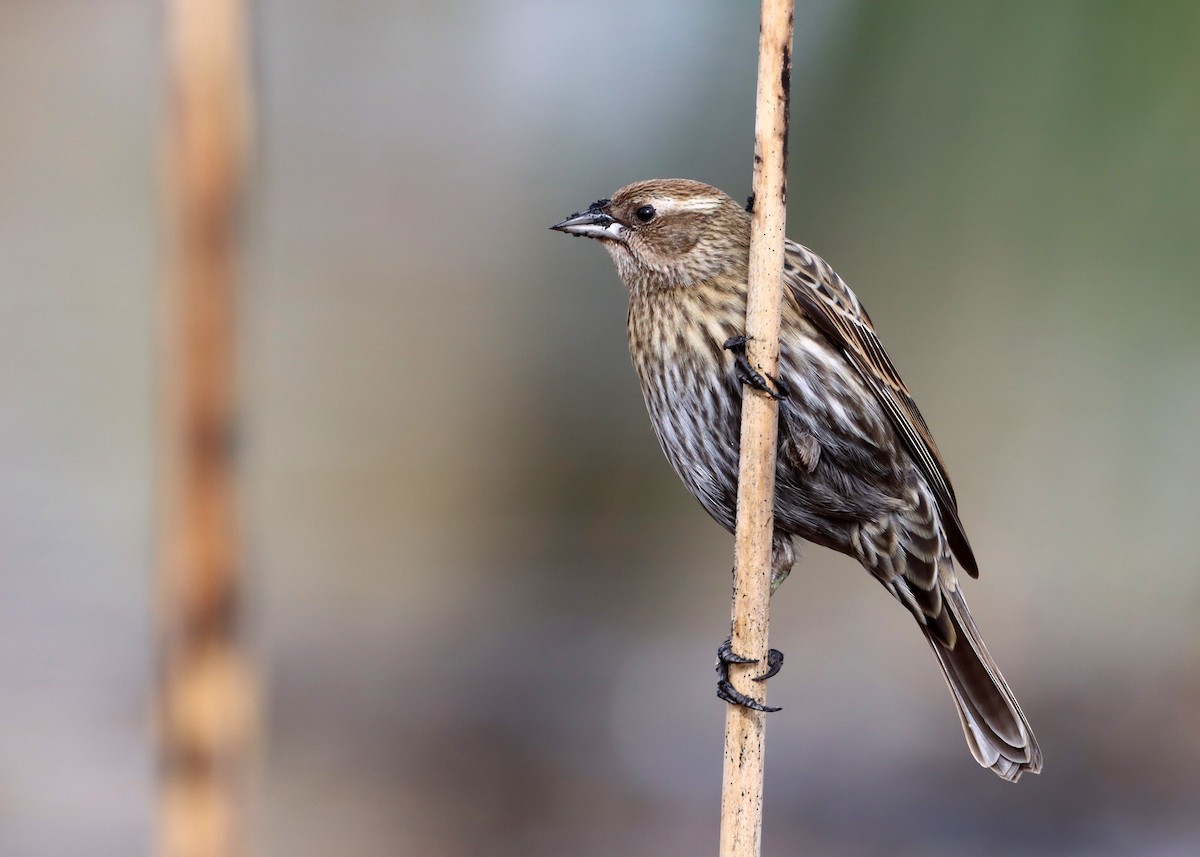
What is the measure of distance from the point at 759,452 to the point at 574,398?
4295mm

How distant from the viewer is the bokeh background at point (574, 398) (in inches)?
213

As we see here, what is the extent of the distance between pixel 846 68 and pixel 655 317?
349 cm

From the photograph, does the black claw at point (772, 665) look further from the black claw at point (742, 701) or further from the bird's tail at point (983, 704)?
the bird's tail at point (983, 704)

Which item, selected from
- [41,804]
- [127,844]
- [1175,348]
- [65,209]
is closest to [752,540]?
[127,844]

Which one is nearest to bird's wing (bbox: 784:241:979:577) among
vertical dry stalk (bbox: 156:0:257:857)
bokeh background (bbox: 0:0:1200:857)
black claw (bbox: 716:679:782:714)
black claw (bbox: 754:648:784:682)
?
black claw (bbox: 754:648:784:682)

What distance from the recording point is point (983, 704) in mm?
3178

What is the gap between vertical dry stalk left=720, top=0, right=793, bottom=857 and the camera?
1.89m

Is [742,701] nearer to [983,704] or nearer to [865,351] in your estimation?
[865,351]

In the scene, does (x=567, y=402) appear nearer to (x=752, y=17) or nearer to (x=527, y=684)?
(x=527, y=684)

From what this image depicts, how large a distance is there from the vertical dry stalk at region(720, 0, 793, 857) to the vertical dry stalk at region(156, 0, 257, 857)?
0.88 metres

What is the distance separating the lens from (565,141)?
5996 millimetres

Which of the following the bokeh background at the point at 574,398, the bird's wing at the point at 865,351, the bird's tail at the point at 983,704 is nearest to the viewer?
the bird's wing at the point at 865,351

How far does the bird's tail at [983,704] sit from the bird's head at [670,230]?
1.16m

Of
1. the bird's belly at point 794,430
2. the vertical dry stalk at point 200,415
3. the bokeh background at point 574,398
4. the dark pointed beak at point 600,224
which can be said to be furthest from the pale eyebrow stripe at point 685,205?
the bokeh background at point 574,398
